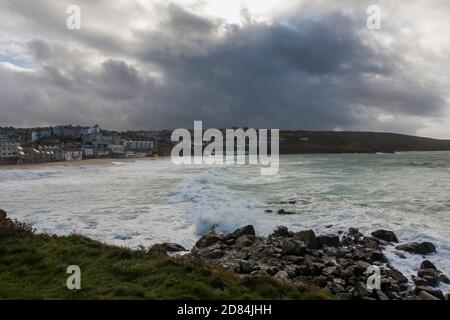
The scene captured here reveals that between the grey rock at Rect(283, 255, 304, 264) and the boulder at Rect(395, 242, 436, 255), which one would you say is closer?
the grey rock at Rect(283, 255, 304, 264)

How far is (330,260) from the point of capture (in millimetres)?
15797

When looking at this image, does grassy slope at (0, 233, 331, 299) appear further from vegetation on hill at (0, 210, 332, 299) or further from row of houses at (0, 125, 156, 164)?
row of houses at (0, 125, 156, 164)

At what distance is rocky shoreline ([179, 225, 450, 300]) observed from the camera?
12281 millimetres

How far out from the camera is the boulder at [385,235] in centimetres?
1963

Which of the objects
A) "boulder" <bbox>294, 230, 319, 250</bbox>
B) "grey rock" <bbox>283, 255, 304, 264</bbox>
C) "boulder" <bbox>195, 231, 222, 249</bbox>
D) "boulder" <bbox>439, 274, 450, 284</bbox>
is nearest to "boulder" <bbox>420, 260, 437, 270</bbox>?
"boulder" <bbox>439, 274, 450, 284</bbox>

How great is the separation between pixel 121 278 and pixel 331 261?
855 cm

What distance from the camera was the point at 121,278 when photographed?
10141mm

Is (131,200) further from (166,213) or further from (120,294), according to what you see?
(120,294)

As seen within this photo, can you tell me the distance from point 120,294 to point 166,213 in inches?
713

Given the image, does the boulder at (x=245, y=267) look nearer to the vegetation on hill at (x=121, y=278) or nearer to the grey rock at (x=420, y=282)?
the vegetation on hill at (x=121, y=278)

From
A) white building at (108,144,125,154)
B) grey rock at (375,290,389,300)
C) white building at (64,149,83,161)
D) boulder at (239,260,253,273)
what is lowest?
grey rock at (375,290,389,300)


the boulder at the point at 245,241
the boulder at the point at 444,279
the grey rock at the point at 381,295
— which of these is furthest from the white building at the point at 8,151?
the grey rock at the point at 381,295
